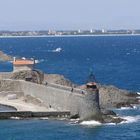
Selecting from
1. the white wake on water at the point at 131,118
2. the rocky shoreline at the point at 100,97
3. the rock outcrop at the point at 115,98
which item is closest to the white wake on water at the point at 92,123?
the rocky shoreline at the point at 100,97

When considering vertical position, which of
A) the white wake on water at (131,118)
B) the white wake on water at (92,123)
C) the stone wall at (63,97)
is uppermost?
the stone wall at (63,97)

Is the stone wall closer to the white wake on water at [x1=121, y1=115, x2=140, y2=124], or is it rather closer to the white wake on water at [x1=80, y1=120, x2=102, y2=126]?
the white wake on water at [x1=80, y1=120, x2=102, y2=126]

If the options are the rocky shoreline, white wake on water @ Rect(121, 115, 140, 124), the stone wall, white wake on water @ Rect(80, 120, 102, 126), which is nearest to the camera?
white wake on water @ Rect(80, 120, 102, 126)

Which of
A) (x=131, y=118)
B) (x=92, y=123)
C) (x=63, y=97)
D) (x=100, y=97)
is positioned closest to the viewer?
(x=92, y=123)

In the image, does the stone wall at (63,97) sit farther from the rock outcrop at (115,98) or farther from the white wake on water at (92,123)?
the rock outcrop at (115,98)

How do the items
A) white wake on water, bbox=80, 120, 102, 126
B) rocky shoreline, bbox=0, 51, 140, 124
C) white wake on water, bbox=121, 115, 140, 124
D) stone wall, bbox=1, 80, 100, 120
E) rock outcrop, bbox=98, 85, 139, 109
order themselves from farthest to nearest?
rock outcrop, bbox=98, 85, 139, 109 < rocky shoreline, bbox=0, 51, 140, 124 < white wake on water, bbox=121, 115, 140, 124 < stone wall, bbox=1, 80, 100, 120 < white wake on water, bbox=80, 120, 102, 126

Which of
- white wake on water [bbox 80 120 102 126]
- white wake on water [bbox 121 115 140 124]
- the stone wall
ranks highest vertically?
the stone wall

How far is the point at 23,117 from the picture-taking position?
5553 centimetres

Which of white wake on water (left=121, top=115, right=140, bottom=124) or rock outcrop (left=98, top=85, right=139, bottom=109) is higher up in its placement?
rock outcrop (left=98, top=85, right=139, bottom=109)

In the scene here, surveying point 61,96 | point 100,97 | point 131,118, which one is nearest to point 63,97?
point 61,96

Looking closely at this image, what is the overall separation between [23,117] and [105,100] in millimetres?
10513

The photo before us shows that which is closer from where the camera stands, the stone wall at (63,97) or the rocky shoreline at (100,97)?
the stone wall at (63,97)

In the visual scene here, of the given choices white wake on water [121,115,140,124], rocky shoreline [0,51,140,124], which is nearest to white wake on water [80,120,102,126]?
rocky shoreline [0,51,140,124]

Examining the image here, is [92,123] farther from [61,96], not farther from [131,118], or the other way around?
[61,96]
